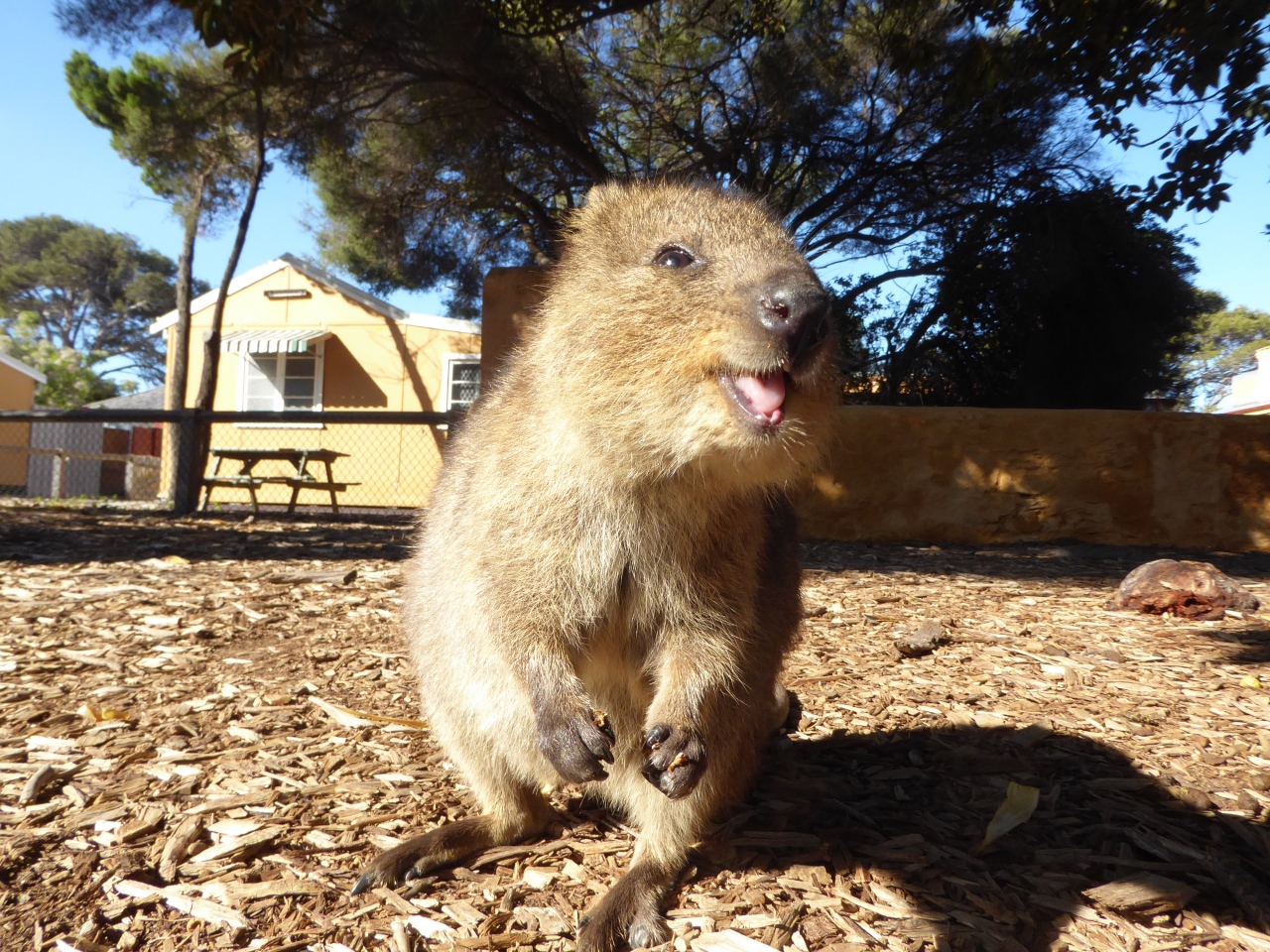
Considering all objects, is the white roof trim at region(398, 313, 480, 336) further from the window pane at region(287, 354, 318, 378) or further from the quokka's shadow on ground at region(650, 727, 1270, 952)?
the quokka's shadow on ground at region(650, 727, 1270, 952)

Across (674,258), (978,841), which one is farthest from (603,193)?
(978,841)

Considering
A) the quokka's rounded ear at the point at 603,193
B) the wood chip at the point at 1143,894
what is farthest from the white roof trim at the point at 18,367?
the wood chip at the point at 1143,894

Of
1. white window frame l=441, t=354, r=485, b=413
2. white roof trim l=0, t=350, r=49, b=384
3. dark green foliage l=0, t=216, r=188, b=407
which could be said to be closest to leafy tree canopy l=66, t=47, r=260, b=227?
white window frame l=441, t=354, r=485, b=413

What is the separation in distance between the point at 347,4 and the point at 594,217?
8.06m

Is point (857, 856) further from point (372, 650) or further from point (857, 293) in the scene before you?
point (857, 293)

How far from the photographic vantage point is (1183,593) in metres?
4.93

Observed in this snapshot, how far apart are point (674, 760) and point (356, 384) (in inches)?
628

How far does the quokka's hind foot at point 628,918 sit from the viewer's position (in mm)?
2139

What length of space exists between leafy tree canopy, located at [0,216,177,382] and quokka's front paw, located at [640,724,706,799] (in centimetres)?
5303

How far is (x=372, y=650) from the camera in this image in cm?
419

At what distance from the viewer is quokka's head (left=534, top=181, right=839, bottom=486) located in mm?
2006

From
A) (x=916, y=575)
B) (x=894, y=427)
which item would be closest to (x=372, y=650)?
(x=916, y=575)

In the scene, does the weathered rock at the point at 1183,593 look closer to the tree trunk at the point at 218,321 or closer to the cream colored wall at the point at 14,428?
the tree trunk at the point at 218,321

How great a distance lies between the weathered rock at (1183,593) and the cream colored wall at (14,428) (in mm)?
14737
